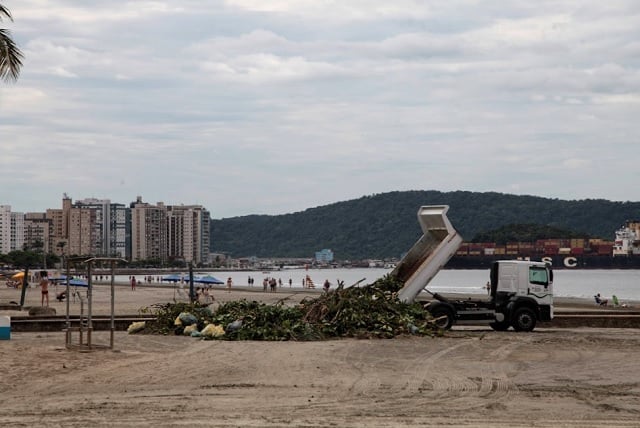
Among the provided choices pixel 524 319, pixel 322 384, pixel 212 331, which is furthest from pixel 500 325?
pixel 322 384

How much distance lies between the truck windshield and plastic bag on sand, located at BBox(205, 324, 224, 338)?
9645mm

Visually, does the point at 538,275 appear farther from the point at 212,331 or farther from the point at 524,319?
the point at 212,331

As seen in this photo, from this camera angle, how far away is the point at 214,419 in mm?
11828

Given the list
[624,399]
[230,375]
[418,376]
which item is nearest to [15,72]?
[230,375]

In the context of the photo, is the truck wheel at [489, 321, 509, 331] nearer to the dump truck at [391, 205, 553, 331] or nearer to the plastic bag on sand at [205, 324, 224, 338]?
the dump truck at [391, 205, 553, 331]

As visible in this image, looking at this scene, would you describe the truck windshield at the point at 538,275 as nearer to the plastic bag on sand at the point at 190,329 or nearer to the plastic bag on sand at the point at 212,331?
the plastic bag on sand at the point at 212,331

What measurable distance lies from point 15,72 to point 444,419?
49.2 feet

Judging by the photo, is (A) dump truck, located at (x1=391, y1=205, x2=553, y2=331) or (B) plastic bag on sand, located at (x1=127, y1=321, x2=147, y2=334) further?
(A) dump truck, located at (x1=391, y1=205, x2=553, y2=331)

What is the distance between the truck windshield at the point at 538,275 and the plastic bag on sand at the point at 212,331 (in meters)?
9.64

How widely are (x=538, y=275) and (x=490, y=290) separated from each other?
151cm

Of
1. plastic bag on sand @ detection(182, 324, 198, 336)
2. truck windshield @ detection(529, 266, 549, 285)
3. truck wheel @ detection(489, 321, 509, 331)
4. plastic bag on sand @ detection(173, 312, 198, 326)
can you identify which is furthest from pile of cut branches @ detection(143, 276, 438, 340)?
truck windshield @ detection(529, 266, 549, 285)

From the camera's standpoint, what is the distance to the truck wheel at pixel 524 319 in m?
28.4

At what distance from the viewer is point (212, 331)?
24047 millimetres

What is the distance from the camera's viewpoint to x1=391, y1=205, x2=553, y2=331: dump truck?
27.5m
